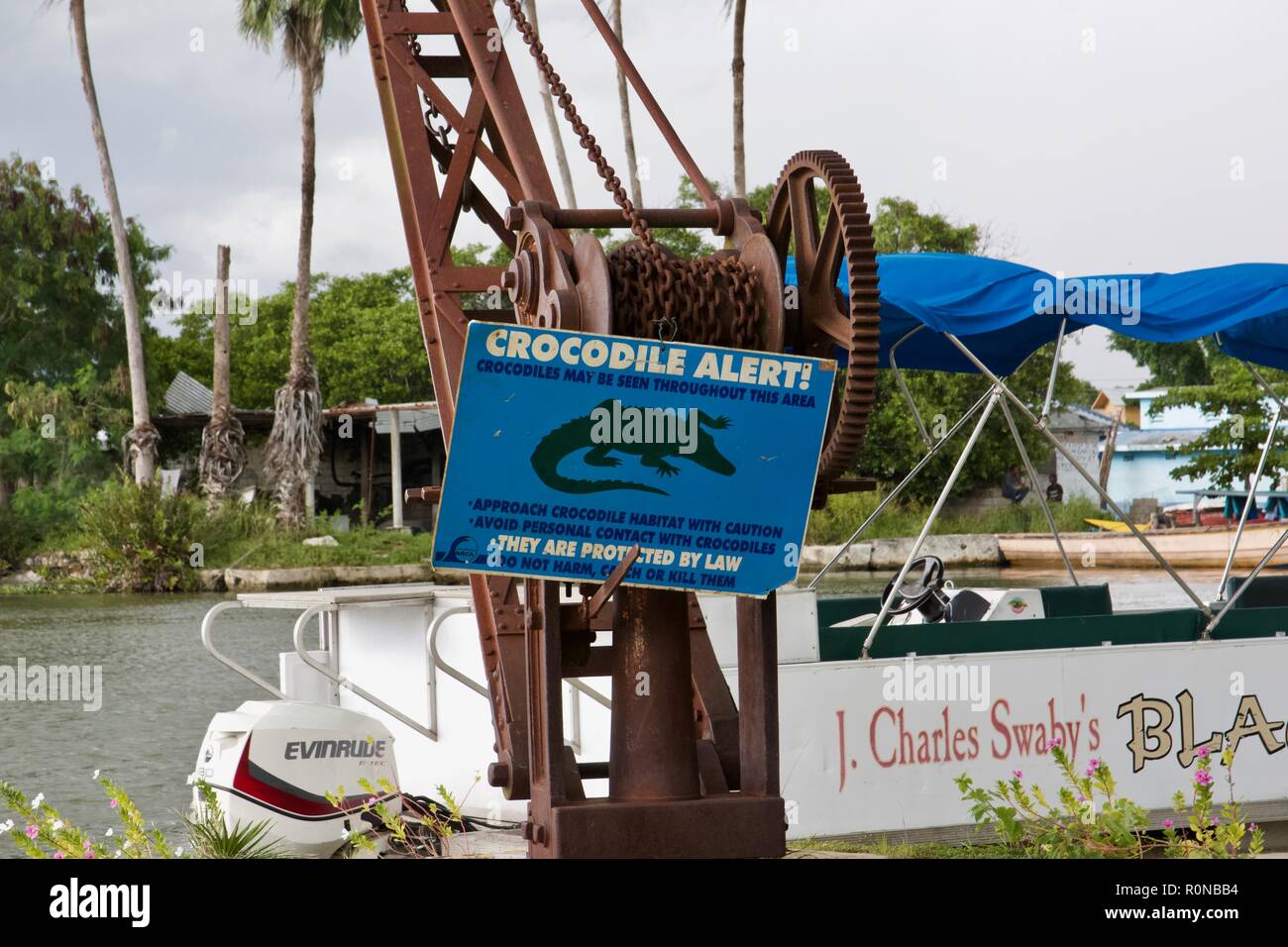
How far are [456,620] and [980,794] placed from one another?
3440 mm

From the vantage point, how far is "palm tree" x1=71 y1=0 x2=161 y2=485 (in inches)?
1542

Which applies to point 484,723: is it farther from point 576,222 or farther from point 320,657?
point 576,222

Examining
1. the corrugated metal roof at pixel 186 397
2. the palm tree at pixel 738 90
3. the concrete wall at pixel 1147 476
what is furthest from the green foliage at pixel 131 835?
the concrete wall at pixel 1147 476

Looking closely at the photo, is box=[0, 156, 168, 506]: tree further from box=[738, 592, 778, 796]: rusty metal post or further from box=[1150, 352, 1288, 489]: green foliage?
box=[738, 592, 778, 796]: rusty metal post

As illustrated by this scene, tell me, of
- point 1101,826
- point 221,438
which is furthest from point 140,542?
point 1101,826

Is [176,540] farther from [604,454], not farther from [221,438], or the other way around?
[604,454]

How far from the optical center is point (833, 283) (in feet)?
14.2

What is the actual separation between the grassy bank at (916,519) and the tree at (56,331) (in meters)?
21.6

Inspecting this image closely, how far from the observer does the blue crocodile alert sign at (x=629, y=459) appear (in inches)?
151

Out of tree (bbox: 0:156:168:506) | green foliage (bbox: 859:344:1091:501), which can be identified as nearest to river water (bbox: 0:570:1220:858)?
green foliage (bbox: 859:344:1091:501)

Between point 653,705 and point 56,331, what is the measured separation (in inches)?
2080

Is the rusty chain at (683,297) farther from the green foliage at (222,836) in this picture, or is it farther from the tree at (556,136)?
the tree at (556,136)

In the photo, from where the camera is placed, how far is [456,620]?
310 inches
